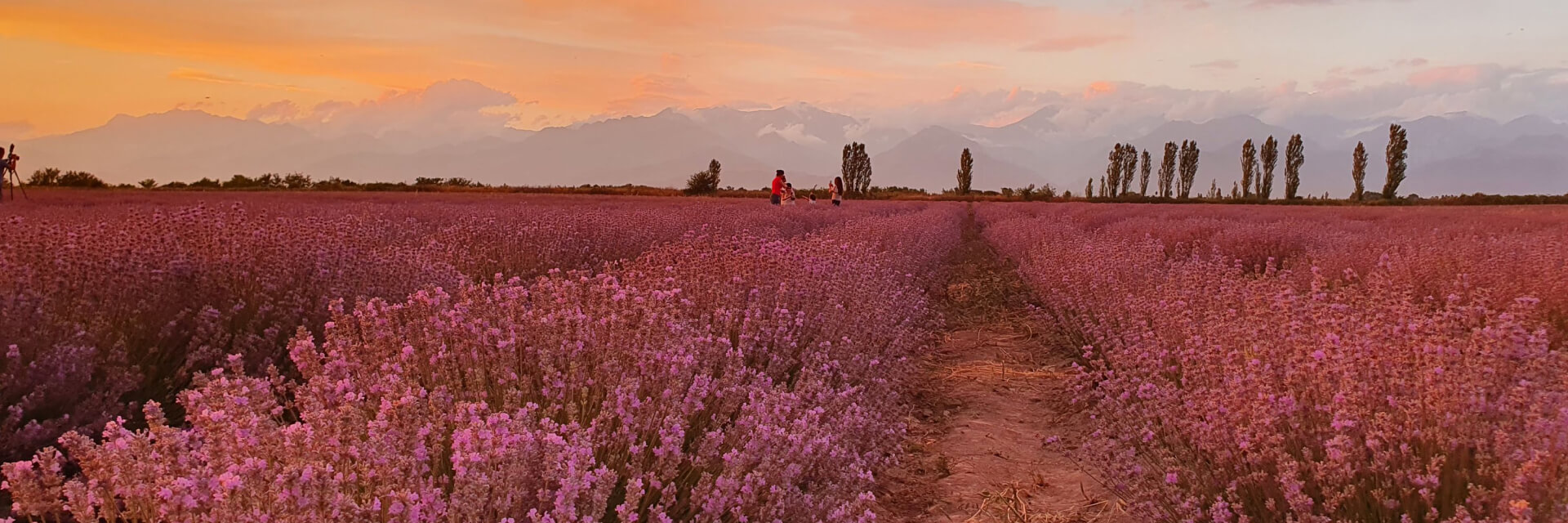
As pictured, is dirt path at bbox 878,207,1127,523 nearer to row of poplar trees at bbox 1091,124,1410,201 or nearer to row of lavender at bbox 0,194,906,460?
row of lavender at bbox 0,194,906,460

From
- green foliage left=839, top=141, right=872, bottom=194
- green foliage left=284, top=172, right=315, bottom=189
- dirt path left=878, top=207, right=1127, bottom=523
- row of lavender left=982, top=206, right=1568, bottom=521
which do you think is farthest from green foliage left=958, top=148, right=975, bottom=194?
row of lavender left=982, top=206, right=1568, bottom=521

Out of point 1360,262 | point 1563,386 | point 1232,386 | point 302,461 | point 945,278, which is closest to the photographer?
point 302,461

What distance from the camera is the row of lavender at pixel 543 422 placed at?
1592 mm

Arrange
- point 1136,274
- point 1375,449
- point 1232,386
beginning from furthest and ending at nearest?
point 1136,274
point 1232,386
point 1375,449

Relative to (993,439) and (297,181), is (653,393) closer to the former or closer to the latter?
(993,439)

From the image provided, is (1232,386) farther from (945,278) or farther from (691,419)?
(945,278)

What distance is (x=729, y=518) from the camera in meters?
2.21

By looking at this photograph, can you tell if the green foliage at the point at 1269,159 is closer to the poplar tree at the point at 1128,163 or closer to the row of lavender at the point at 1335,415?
the poplar tree at the point at 1128,163

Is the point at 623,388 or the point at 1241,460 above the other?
the point at 623,388

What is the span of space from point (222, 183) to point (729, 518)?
3893 cm

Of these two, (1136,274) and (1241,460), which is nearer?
(1241,460)

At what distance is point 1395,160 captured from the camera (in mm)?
46344

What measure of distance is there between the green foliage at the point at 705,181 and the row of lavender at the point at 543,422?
36.6 m

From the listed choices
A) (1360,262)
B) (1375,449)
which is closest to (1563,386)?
(1375,449)
